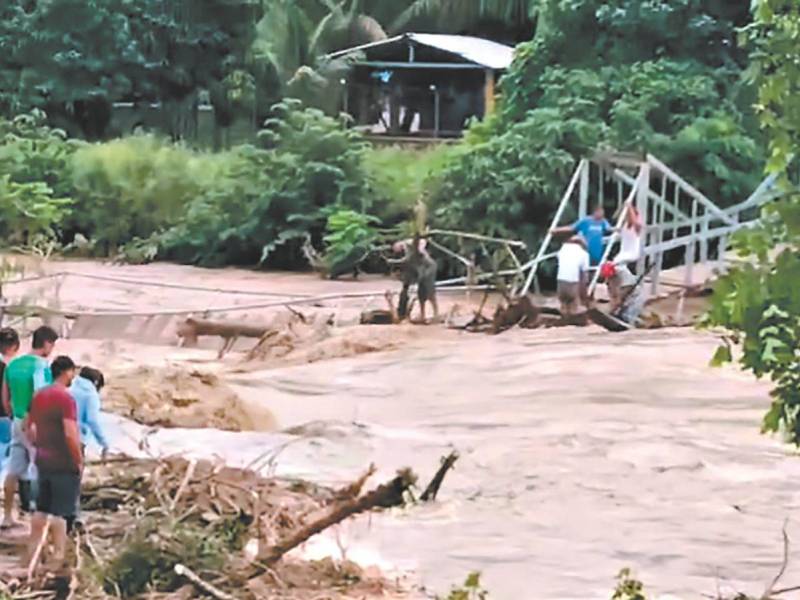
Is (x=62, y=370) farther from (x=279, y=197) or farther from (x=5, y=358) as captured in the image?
(x=279, y=197)

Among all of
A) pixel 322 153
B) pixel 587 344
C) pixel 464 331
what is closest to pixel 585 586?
pixel 587 344

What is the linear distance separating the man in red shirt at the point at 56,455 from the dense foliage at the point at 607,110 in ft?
61.8

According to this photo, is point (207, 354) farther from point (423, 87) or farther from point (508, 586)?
point (423, 87)

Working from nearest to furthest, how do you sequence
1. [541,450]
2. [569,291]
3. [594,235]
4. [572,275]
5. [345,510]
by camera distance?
[345,510]
[541,450]
[572,275]
[569,291]
[594,235]

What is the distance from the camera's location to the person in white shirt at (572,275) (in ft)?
59.1

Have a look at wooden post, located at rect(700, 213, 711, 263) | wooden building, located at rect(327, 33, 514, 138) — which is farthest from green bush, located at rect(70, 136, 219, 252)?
wooden post, located at rect(700, 213, 711, 263)

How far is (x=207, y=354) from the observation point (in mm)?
19609

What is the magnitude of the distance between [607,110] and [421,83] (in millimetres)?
14627

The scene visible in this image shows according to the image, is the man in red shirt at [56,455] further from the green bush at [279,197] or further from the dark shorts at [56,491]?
the green bush at [279,197]

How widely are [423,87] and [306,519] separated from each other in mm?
33977

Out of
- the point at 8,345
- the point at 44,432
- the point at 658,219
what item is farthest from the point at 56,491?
the point at 658,219

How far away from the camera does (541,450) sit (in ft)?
40.3

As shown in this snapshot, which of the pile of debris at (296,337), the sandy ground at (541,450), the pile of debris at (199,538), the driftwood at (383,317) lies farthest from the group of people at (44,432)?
the driftwood at (383,317)

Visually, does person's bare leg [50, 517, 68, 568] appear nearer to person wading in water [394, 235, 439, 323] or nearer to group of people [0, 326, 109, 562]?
group of people [0, 326, 109, 562]
